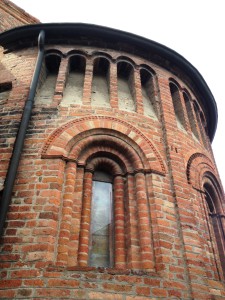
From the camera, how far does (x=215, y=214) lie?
5.92 metres

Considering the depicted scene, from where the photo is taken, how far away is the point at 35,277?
3.28 m

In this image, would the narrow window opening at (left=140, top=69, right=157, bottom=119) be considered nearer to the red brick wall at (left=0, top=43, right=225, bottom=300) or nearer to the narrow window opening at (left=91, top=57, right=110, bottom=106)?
the red brick wall at (left=0, top=43, right=225, bottom=300)

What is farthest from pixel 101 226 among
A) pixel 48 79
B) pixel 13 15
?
pixel 13 15

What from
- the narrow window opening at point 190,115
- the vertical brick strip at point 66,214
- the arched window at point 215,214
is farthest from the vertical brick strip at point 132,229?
the narrow window opening at point 190,115

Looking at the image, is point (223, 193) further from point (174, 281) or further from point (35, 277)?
point (35, 277)

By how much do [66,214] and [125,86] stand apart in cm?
339

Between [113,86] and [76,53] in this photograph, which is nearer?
[113,86]

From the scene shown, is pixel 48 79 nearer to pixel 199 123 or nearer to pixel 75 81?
pixel 75 81

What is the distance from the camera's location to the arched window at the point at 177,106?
6.15 m

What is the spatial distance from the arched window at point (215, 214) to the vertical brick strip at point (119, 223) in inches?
86.9

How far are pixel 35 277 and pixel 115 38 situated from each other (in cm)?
517

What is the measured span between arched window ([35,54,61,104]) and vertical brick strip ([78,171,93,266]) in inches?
70.6

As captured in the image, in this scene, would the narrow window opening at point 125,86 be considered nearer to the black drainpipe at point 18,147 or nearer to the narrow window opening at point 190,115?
the narrow window opening at point 190,115

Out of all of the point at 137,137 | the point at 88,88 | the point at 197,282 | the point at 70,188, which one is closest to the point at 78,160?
the point at 70,188
